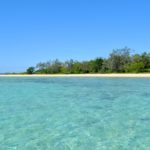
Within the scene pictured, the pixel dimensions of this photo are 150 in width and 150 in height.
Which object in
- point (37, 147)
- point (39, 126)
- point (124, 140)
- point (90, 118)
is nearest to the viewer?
point (37, 147)

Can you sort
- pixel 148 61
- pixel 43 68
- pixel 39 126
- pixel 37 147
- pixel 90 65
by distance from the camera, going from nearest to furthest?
pixel 37 147 < pixel 39 126 < pixel 148 61 < pixel 90 65 < pixel 43 68

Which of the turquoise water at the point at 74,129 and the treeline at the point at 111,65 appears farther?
the treeline at the point at 111,65

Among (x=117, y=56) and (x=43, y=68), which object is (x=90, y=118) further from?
(x=43, y=68)

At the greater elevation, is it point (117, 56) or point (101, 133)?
point (117, 56)

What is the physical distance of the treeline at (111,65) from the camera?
6931cm

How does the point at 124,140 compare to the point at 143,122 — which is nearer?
the point at 124,140

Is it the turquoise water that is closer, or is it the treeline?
the turquoise water

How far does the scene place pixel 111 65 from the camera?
242 feet

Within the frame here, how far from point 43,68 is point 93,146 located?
91.8 m

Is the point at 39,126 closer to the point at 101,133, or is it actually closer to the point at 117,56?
the point at 101,133

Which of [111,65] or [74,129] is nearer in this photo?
[74,129]

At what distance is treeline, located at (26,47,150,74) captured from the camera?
69312 millimetres

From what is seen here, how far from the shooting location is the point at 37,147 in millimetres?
7281

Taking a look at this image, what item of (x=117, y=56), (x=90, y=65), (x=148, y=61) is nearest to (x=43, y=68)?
(x=90, y=65)
